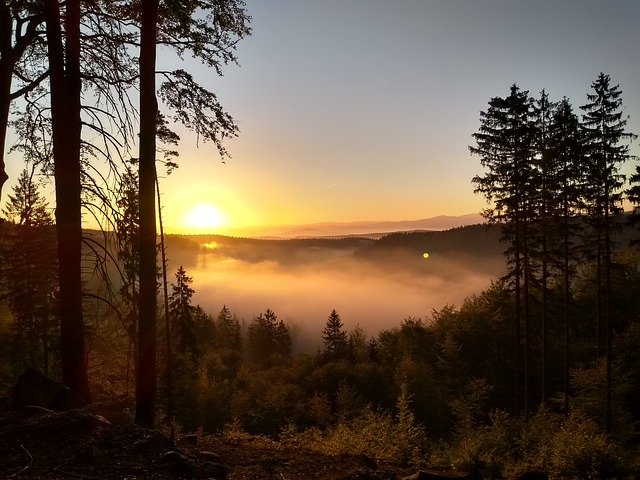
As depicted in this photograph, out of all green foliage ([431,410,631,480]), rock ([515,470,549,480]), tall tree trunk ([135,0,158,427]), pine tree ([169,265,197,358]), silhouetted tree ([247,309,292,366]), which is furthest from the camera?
silhouetted tree ([247,309,292,366])

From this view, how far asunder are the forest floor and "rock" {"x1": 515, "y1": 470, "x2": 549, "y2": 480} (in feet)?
7.62

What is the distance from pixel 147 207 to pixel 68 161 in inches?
57.3

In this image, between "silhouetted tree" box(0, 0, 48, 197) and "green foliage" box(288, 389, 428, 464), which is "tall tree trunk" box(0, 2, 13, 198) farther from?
"green foliage" box(288, 389, 428, 464)

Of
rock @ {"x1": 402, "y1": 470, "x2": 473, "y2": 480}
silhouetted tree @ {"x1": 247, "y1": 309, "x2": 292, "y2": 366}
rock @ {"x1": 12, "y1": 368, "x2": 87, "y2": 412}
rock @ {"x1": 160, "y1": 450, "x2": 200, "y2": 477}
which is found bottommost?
silhouetted tree @ {"x1": 247, "y1": 309, "x2": 292, "y2": 366}

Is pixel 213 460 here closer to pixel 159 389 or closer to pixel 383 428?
pixel 383 428

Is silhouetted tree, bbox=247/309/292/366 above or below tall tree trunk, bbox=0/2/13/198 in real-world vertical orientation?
below

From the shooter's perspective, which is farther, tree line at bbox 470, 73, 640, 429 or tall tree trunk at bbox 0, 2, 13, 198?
tree line at bbox 470, 73, 640, 429

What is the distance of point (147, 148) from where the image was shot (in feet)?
24.5

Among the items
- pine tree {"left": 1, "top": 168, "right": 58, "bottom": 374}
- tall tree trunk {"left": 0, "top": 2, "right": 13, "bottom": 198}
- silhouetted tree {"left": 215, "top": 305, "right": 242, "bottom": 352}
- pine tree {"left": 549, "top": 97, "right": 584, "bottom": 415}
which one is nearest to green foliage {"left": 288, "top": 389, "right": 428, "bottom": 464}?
tall tree trunk {"left": 0, "top": 2, "right": 13, "bottom": 198}

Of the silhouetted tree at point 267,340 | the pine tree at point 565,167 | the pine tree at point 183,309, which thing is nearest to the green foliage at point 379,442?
the pine tree at point 565,167

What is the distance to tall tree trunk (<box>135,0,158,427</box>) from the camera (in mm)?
7457

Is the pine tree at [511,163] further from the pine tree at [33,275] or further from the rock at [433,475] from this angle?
the pine tree at [33,275]

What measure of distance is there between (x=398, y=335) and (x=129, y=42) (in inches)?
1789

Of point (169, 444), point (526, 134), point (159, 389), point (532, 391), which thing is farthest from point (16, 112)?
point (532, 391)
